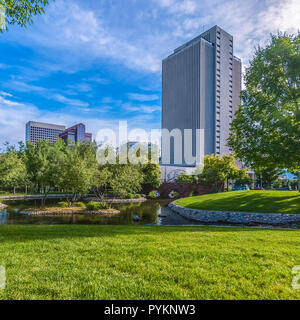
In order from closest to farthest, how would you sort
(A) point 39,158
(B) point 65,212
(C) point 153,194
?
(B) point 65,212 → (C) point 153,194 → (A) point 39,158

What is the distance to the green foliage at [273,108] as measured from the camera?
43.6 ft

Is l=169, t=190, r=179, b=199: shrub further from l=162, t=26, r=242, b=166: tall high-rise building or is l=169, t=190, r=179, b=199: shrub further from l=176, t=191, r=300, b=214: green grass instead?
l=162, t=26, r=242, b=166: tall high-rise building

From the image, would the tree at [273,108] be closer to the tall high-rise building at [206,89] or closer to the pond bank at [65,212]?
the pond bank at [65,212]

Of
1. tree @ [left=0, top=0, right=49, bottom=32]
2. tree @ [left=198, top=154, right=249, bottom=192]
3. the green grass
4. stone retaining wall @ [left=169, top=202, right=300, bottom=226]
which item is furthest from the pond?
tree @ [left=198, top=154, right=249, bottom=192]

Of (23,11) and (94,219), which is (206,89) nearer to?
(94,219)

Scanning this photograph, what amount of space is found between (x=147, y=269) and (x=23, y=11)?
6379 mm

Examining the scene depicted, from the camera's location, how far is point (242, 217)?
14.9 metres

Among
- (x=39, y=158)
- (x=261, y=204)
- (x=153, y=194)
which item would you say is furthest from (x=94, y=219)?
(x=39, y=158)

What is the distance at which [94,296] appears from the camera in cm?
272

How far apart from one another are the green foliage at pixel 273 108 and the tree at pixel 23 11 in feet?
44.9

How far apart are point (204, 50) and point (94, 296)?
107 m

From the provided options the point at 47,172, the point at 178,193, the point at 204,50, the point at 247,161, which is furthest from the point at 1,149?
the point at 204,50

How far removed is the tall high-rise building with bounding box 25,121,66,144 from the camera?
12962 centimetres
